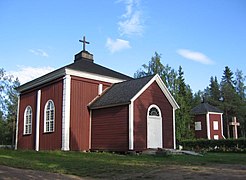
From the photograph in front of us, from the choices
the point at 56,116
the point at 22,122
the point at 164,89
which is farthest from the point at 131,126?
the point at 22,122

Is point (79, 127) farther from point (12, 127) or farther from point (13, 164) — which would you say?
point (12, 127)

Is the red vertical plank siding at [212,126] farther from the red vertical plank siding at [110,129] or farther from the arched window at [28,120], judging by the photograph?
the arched window at [28,120]

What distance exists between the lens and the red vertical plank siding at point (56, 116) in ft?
73.0

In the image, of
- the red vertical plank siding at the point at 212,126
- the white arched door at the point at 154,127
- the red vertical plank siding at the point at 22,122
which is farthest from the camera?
the red vertical plank siding at the point at 212,126

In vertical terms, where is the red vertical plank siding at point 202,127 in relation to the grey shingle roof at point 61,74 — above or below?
below

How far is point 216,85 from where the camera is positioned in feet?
241

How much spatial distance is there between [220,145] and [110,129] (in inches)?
598

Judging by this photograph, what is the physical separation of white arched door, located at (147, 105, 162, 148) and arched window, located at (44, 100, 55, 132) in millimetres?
7474

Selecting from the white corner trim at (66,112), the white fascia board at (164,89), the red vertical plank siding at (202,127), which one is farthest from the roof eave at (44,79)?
the red vertical plank siding at (202,127)

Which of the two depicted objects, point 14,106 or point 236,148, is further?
point 14,106

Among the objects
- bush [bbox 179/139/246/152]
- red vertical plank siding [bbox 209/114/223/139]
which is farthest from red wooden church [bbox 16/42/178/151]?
red vertical plank siding [bbox 209/114/223/139]

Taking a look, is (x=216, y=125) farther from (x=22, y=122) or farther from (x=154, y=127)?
(x=22, y=122)

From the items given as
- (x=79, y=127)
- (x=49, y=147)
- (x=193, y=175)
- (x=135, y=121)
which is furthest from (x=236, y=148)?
(x=193, y=175)

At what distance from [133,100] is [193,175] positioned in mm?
10388
